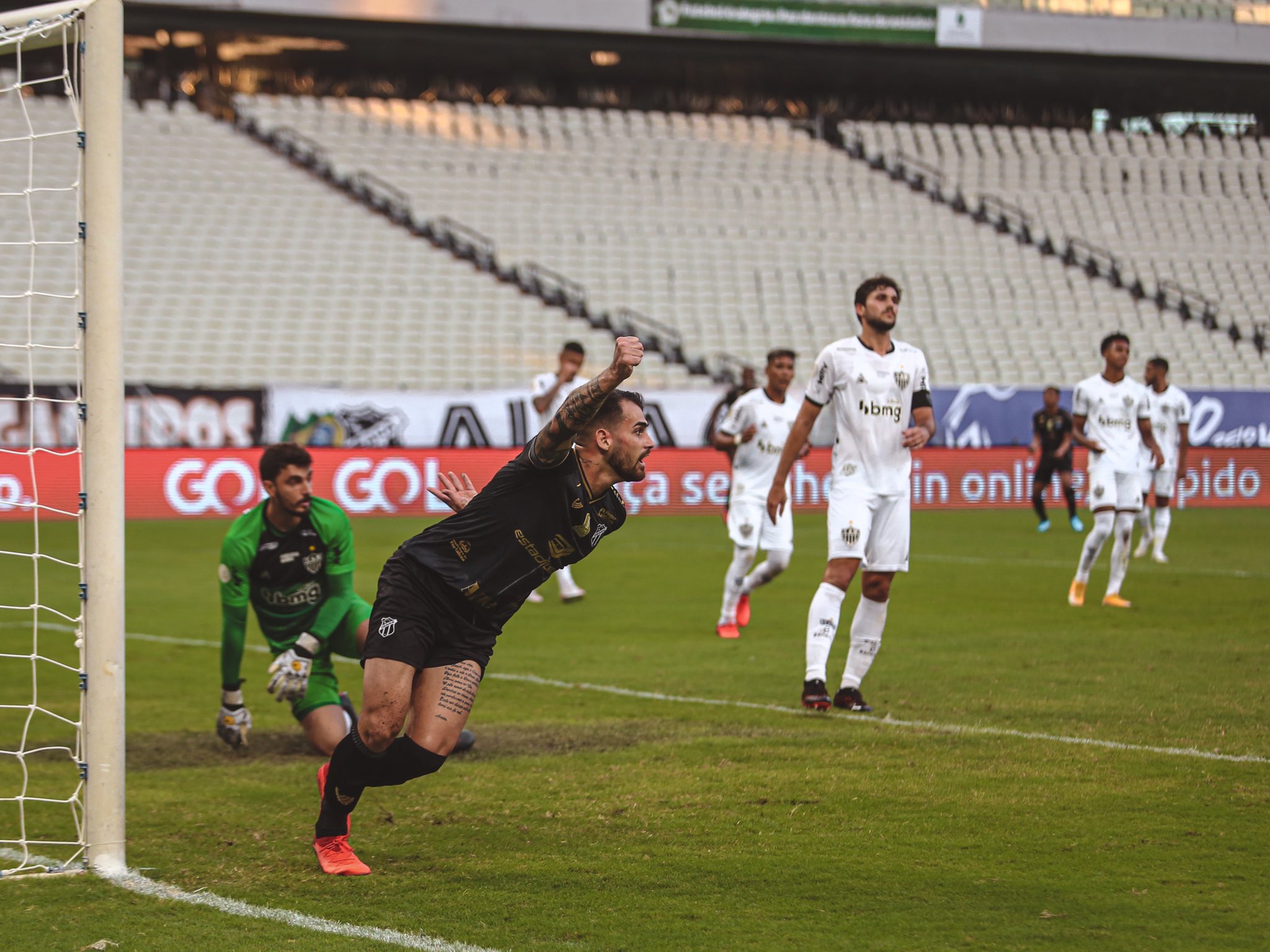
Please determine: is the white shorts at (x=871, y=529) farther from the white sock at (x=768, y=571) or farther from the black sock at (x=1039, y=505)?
the black sock at (x=1039, y=505)

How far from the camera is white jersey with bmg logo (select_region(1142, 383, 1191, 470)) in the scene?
1591 centimetres

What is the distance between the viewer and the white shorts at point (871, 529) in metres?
7.67

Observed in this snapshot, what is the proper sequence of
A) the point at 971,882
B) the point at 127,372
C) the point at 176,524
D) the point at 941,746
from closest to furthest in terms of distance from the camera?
the point at 971,882
the point at 941,746
the point at 176,524
the point at 127,372

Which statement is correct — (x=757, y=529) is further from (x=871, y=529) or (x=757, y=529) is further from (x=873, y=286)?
(x=873, y=286)

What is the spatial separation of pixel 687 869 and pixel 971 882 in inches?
37.7

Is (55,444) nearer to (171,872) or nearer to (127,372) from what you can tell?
(127,372)

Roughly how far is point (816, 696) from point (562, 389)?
6.07 meters

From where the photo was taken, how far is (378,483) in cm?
2191

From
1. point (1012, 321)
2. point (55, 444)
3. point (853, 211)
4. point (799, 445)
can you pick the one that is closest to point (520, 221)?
point (853, 211)

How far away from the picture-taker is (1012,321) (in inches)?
1227

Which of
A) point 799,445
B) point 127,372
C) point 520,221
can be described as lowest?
point 799,445

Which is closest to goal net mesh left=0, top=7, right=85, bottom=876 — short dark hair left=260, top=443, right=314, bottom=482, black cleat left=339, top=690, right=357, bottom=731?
short dark hair left=260, top=443, right=314, bottom=482

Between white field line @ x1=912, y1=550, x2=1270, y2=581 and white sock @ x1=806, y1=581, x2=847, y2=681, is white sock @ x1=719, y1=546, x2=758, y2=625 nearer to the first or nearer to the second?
white sock @ x1=806, y1=581, x2=847, y2=681

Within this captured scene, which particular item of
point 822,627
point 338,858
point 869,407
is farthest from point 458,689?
point 869,407
